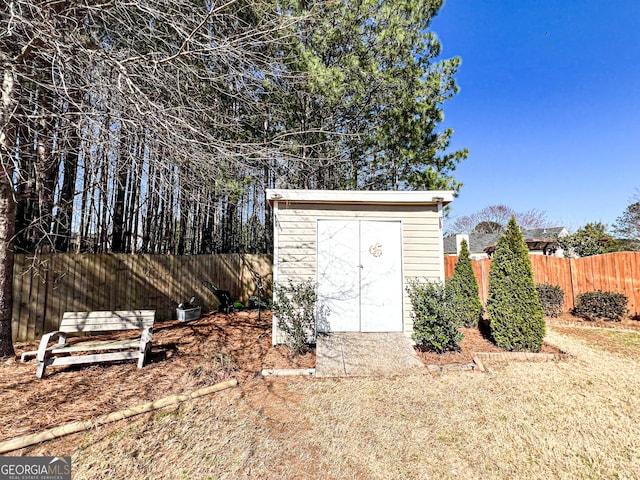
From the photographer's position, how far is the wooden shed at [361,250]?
16.0 feet

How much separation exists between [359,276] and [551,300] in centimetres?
618

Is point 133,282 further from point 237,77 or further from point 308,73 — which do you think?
point 308,73

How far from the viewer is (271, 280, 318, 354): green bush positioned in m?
4.31

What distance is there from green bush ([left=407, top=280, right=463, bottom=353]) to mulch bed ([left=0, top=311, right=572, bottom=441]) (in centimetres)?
19

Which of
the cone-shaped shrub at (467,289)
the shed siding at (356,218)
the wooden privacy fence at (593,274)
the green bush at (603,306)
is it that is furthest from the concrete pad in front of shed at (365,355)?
the green bush at (603,306)

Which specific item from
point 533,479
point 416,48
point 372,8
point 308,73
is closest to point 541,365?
point 533,479

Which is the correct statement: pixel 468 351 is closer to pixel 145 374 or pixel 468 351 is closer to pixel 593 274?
pixel 145 374

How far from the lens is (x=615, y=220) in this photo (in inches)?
680

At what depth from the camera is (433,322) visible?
4.33m

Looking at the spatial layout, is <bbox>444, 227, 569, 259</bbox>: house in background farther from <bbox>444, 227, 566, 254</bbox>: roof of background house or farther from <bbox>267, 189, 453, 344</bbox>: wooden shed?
<bbox>267, 189, 453, 344</bbox>: wooden shed

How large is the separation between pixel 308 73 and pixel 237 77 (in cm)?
230

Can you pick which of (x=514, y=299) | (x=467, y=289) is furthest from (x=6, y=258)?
(x=467, y=289)

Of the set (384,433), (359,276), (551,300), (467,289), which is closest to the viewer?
(384,433)

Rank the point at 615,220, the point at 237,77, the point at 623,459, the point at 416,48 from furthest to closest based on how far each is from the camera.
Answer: the point at 615,220
the point at 416,48
the point at 237,77
the point at 623,459
